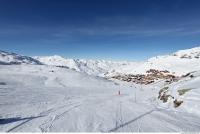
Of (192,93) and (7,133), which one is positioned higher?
(192,93)

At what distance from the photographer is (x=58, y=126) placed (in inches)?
570

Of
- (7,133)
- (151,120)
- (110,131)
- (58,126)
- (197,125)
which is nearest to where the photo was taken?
(7,133)

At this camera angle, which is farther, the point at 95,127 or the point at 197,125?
the point at 197,125

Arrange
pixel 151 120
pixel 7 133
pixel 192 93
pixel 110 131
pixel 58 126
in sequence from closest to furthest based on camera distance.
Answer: pixel 7 133 < pixel 110 131 < pixel 58 126 < pixel 151 120 < pixel 192 93

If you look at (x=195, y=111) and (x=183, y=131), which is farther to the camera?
(x=195, y=111)

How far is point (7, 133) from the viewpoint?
1239 cm

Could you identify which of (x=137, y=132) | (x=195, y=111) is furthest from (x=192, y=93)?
(x=137, y=132)

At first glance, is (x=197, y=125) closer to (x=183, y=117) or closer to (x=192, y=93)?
(x=183, y=117)

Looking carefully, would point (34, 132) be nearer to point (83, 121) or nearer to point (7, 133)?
point (7, 133)

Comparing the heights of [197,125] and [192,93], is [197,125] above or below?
below

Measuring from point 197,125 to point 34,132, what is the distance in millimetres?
10781

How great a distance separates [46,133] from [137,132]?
206 inches

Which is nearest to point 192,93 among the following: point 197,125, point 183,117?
point 183,117

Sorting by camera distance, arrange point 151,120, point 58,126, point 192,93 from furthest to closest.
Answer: point 192,93 → point 151,120 → point 58,126
